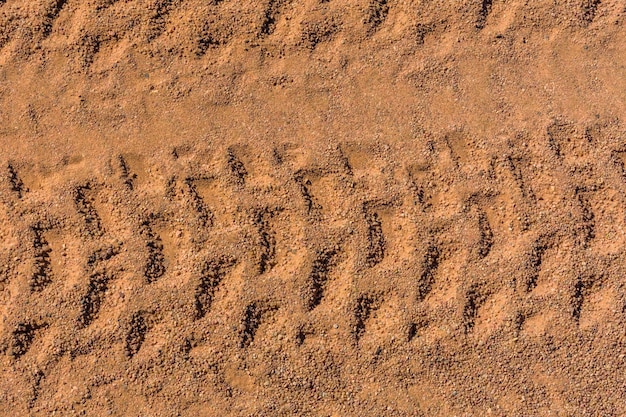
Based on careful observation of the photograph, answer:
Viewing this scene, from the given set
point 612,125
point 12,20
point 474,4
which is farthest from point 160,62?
point 612,125

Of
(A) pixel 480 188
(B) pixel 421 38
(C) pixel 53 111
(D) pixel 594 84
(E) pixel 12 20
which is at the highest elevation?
(E) pixel 12 20

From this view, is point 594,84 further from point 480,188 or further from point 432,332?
point 432,332

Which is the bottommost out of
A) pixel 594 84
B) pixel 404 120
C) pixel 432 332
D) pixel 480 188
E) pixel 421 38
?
pixel 432 332

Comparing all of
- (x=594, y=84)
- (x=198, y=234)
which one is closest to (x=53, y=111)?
(x=198, y=234)

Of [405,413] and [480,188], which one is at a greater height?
[480,188]

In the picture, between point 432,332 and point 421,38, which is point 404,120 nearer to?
point 421,38

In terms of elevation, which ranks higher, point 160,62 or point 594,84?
point 160,62
